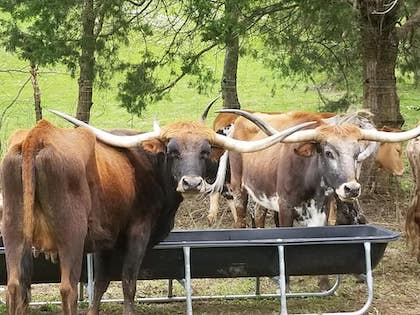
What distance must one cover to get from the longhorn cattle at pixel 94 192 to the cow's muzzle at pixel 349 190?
0.70 meters

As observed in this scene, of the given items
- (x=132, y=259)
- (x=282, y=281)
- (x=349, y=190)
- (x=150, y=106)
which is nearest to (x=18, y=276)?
(x=132, y=259)

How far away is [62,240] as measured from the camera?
5562 mm

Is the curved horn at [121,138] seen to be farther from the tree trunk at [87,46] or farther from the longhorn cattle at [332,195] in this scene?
the tree trunk at [87,46]

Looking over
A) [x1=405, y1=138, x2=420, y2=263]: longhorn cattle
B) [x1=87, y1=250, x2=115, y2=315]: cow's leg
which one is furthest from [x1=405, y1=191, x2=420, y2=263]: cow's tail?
[x1=87, y1=250, x2=115, y2=315]: cow's leg

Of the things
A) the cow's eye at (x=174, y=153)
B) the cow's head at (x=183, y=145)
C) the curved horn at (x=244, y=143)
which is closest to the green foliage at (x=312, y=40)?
the curved horn at (x=244, y=143)

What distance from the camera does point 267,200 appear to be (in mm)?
9141

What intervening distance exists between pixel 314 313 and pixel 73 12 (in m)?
4.98

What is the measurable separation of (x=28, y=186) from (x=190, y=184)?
1529 mm

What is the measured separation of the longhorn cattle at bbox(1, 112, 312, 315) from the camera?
5.53 metres

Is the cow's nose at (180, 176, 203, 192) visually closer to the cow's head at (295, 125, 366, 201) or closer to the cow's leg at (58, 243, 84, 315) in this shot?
the cow's leg at (58, 243, 84, 315)

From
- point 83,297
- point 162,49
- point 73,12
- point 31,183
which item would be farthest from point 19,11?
point 31,183

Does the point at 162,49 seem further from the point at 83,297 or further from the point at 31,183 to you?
the point at 31,183

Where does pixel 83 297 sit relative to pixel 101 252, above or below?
below

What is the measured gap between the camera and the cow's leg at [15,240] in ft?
18.0
